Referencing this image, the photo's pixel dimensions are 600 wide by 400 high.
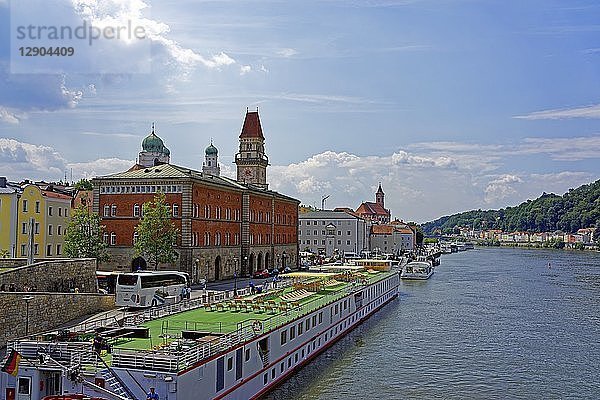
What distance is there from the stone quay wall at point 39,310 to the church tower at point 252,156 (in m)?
66.3

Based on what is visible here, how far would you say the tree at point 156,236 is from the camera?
201ft

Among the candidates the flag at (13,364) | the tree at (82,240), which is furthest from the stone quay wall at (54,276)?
the flag at (13,364)

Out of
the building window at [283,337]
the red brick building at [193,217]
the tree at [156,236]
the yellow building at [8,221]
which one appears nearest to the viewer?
the building window at [283,337]

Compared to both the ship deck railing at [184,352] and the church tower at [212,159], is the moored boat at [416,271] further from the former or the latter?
the ship deck railing at [184,352]

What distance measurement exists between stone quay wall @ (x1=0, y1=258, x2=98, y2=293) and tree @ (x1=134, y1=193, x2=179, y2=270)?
12450 mm

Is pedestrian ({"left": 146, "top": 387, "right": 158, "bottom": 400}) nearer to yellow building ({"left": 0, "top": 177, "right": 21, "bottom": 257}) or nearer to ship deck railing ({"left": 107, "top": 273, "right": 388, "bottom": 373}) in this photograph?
ship deck railing ({"left": 107, "top": 273, "right": 388, "bottom": 373})

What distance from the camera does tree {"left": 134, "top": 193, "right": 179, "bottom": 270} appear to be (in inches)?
2415

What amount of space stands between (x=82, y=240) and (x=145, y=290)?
16.7 metres

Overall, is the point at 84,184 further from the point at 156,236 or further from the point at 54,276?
the point at 54,276

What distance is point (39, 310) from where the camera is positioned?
37031 mm

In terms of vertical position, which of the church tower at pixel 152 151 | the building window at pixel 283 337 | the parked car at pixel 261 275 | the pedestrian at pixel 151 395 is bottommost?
the pedestrian at pixel 151 395

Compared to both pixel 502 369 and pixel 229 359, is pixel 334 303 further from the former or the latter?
pixel 229 359

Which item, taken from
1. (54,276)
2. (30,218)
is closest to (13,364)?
(54,276)

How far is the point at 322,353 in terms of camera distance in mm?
42781
